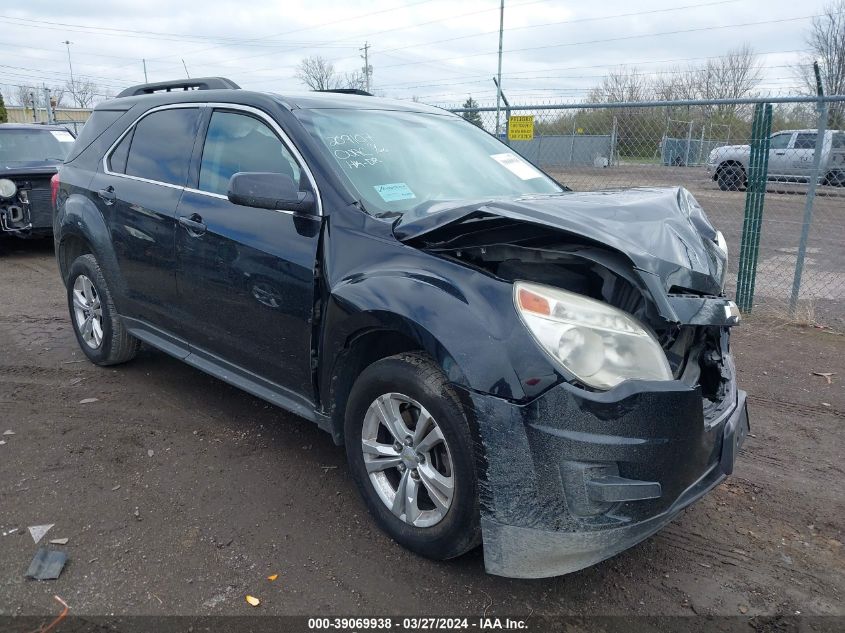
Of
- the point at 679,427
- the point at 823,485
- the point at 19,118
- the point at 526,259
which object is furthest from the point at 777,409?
the point at 19,118

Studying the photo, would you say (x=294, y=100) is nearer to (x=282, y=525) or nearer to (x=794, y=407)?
(x=282, y=525)

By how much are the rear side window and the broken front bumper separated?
2.51m

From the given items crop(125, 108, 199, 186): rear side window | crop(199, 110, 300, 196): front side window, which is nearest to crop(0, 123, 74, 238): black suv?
crop(125, 108, 199, 186): rear side window

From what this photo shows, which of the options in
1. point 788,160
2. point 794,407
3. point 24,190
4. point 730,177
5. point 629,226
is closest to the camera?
point 629,226

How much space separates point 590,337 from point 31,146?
9.99 metres

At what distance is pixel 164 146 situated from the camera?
13.4 ft

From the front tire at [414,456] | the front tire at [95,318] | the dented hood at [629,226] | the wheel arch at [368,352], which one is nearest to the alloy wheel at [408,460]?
the front tire at [414,456]

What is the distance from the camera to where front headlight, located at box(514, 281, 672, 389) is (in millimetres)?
2229

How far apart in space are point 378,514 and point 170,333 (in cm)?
194

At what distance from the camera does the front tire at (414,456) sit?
244 centimetres

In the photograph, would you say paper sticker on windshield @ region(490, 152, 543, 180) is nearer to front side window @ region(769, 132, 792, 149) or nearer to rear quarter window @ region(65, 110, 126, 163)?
rear quarter window @ region(65, 110, 126, 163)

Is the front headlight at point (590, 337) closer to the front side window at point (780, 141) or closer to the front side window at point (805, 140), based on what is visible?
the front side window at point (780, 141)

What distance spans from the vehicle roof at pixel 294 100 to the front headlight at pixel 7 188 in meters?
5.31

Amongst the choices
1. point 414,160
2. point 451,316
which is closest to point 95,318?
point 414,160
